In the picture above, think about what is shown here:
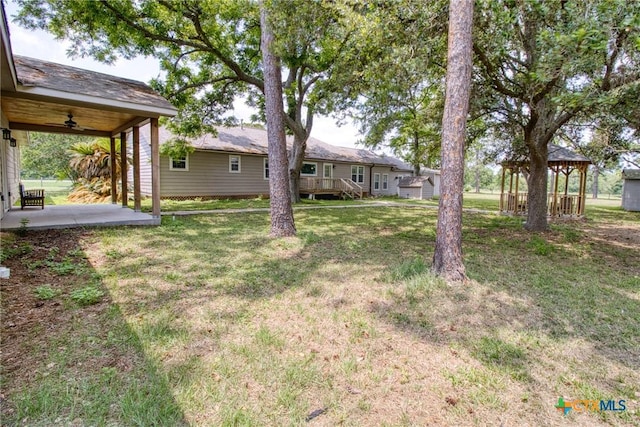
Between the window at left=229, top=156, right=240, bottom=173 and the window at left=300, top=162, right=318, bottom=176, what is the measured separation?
4.29 metres

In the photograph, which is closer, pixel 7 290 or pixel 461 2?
pixel 7 290

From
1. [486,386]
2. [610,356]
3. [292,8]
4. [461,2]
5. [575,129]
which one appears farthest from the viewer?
[575,129]

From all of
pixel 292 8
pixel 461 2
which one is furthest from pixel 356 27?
pixel 461 2

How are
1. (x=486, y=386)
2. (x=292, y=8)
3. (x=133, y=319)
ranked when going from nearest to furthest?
(x=486, y=386) → (x=133, y=319) → (x=292, y=8)

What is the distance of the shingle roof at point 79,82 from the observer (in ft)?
22.0

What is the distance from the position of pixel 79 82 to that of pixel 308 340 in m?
8.07

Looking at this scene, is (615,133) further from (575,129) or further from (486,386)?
(486,386)

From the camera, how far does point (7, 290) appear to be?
152 inches

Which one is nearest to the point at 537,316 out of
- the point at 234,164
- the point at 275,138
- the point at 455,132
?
the point at 455,132

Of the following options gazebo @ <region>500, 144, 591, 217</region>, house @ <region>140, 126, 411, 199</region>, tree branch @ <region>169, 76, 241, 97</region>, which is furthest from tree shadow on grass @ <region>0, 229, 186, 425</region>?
gazebo @ <region>500, 144, 591, 217</region>

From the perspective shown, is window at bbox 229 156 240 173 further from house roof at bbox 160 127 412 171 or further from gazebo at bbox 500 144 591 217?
gazebo at bbox 500 144 591 217

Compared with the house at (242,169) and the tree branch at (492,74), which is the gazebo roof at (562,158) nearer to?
the tree branch at (492,74)

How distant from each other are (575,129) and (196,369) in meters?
12.9

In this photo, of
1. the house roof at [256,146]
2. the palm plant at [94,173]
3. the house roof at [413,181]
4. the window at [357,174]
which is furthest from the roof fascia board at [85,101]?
the house roof at [413,181]
